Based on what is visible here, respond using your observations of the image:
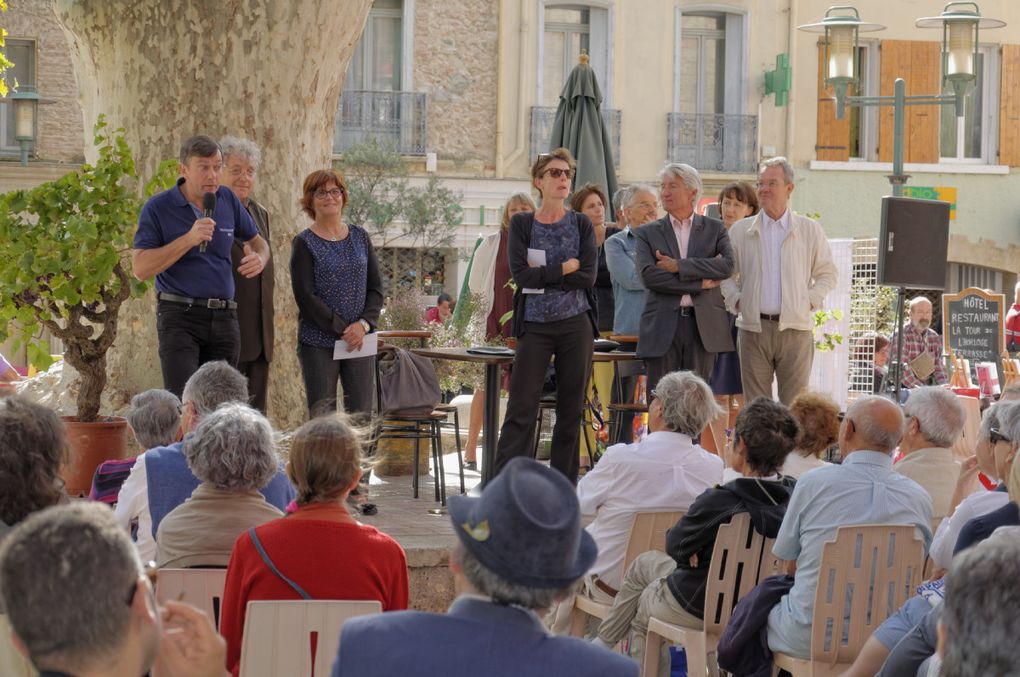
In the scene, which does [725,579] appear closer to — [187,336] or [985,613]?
[985,613]

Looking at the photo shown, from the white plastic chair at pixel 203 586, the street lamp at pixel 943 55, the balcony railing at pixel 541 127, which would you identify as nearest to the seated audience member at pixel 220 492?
the white plastic chair at pixel 203 586

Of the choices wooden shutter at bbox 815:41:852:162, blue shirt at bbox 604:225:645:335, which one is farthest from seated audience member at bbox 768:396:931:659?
wooden shutter at bbox 815:41:852:162

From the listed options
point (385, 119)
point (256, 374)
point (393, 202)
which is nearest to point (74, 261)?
point (256, 374)

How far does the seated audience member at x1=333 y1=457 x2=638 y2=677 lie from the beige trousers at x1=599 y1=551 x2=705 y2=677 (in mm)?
2308

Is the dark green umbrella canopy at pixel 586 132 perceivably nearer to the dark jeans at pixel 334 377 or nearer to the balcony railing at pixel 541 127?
the dark jeans at pixel 334 377

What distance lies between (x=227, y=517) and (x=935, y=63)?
1993 cm

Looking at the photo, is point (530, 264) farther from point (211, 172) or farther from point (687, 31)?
point (687, 31)

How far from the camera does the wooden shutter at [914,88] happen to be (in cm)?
2166

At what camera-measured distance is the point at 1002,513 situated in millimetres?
3730

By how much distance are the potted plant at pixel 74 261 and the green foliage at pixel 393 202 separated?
40.4ft

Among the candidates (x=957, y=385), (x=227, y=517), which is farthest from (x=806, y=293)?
(x=957, y=385)

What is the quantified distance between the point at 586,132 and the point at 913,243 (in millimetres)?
2498

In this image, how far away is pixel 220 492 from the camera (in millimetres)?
3910

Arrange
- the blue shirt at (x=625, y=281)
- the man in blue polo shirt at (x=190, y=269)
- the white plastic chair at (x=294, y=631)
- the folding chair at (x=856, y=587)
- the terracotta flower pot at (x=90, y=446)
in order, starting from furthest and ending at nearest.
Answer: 1. the blue shirt at (x=625, y=281)
2. the terracotta flower pot at (x=90, y=446)
3. the man in blue polo shirt at (x=190, y=269)
4. the folding chair at (x=856, y=587)
5. the white plastic chair at (x=294, y=631)
